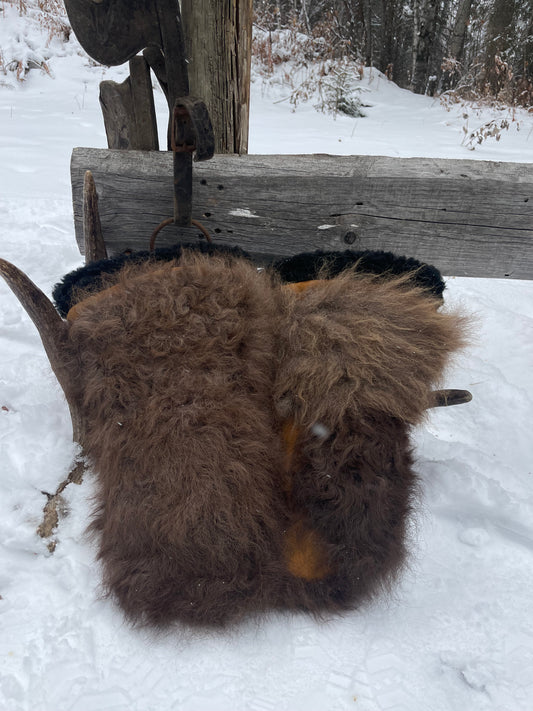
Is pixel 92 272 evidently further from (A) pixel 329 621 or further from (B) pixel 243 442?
(A) pixel 329 621

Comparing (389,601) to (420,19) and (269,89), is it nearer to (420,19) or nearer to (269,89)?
(269,89)

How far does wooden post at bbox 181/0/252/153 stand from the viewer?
1578 mm

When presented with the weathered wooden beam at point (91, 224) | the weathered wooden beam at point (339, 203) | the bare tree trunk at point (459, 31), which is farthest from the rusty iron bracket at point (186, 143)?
the bare tree trunk at point (459, 31)

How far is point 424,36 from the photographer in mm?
7543

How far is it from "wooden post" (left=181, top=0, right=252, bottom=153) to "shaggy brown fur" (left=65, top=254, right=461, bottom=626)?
799mm


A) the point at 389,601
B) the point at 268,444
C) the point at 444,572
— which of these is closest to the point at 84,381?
the point at 268,444

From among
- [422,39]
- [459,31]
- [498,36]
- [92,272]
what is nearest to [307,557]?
[92,272]

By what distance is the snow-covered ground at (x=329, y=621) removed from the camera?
1.02 meters

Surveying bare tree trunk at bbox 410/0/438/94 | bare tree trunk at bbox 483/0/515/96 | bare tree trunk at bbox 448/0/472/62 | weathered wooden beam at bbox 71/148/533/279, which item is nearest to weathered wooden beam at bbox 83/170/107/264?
weathered wooden beam at bbox 71/148/533/279

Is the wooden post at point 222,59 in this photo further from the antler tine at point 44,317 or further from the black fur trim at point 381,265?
the antler tine at point 44,317

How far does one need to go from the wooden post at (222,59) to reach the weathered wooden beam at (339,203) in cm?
18

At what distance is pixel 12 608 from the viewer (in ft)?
3.81

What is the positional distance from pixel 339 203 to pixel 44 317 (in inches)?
38.5

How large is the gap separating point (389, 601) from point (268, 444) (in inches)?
19.8
